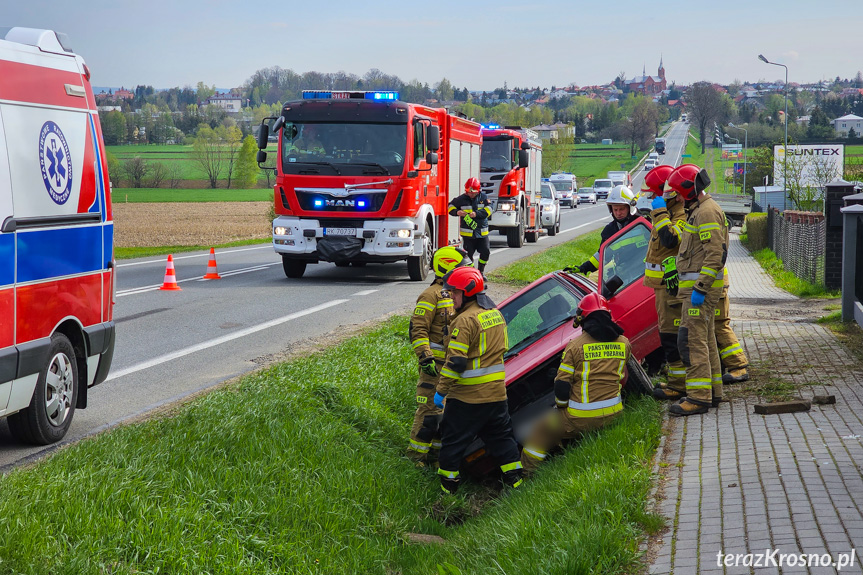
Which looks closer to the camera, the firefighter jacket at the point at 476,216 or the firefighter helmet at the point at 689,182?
the firefighter helmet at the point at 689,182

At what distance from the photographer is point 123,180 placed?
88000 millimetres

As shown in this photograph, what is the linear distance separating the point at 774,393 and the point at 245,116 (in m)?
141

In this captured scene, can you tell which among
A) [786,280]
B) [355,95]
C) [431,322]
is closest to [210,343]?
[431,322]

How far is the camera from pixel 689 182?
6.87 metres

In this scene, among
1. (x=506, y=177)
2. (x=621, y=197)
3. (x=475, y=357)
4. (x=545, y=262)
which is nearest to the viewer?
(x=475, y=357)

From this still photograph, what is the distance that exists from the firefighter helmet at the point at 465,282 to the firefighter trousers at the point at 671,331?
74.4 inches

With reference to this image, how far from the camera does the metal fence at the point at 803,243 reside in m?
16.0

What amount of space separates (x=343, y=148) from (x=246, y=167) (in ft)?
260

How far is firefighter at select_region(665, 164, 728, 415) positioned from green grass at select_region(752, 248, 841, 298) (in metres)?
9.35

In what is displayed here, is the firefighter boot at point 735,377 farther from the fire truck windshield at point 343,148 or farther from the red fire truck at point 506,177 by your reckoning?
the red fire truck at point 506,177

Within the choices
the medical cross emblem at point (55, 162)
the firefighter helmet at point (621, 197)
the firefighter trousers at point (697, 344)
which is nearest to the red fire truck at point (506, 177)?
the firefighter helmet at point (621, 197)

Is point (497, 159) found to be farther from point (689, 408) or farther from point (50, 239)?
point (50, 239)

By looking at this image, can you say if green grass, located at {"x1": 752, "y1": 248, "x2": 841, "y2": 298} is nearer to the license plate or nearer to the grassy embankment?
the license plate

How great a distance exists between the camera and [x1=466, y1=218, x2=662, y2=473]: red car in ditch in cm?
734
